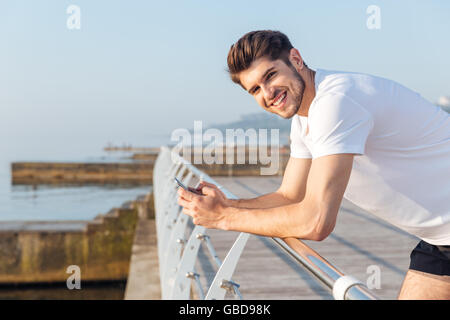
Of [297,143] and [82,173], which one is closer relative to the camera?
[297,143]

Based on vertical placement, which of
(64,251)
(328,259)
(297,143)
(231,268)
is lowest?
(64,251)

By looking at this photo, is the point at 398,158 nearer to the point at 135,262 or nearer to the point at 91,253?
the point at 135,262

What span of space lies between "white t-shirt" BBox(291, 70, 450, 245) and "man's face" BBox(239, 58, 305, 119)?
0.09 meters

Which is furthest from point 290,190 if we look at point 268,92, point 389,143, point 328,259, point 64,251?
point 64,251

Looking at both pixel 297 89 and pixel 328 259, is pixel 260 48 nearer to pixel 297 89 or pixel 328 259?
pixel 297 89

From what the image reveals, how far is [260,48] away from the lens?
1773mm

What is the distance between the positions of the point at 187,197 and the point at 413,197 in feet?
2.63

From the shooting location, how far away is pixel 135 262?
7.89 meters

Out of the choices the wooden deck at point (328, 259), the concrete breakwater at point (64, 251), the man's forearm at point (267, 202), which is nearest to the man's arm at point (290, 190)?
the man's forearm at point (267, 202)

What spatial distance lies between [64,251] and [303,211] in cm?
994

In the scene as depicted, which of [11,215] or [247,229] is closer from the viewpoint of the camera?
[247,229]

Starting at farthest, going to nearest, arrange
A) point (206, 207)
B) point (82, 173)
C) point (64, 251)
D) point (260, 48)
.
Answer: point (82, 173), point (64, 251), point (206, 207), point (260, 48)

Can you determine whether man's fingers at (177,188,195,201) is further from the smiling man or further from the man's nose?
the man's nose
